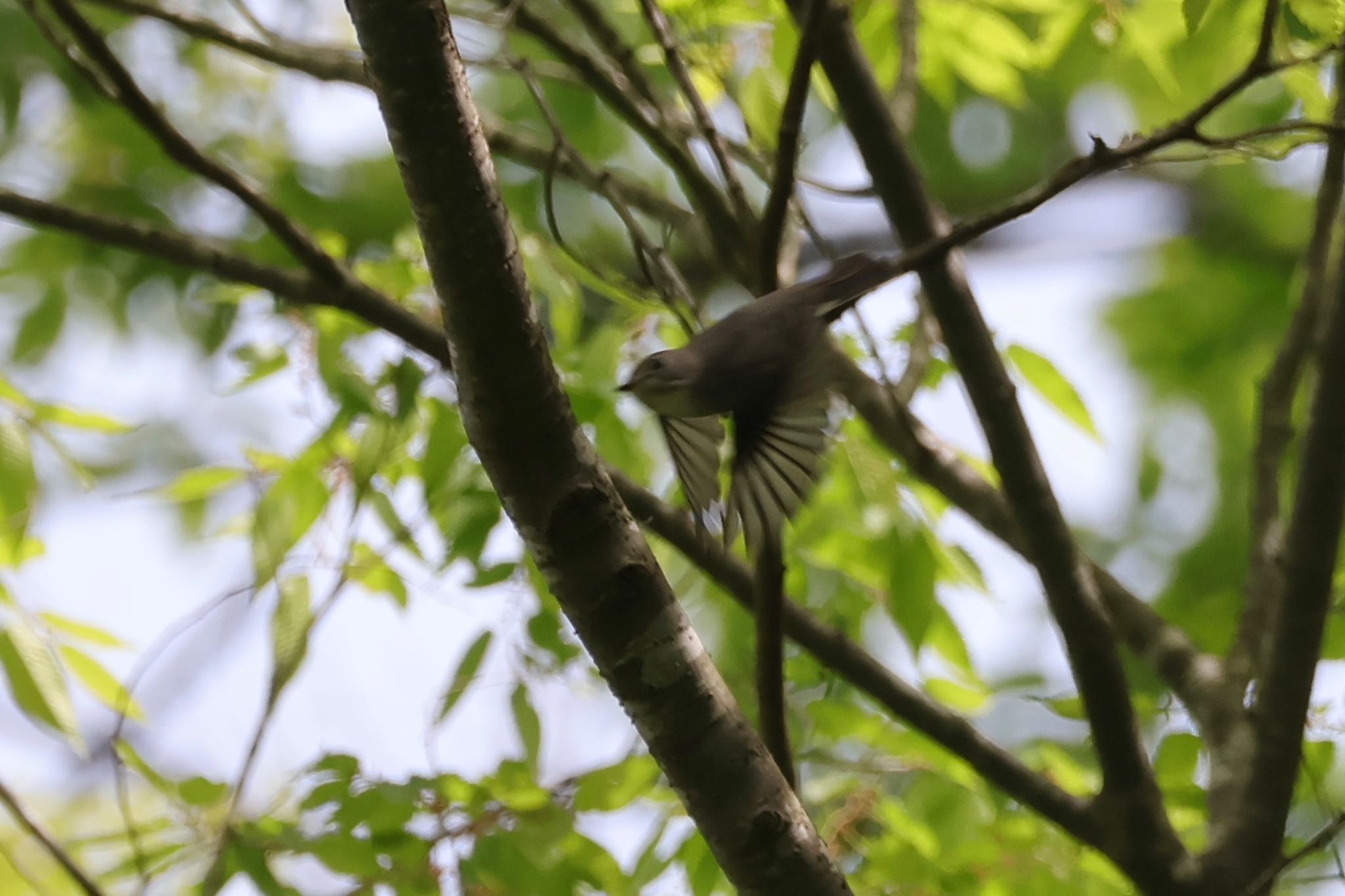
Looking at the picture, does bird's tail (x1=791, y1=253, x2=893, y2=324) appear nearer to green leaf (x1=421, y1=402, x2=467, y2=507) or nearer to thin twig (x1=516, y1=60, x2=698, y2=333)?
thin twig (x1=516, y1=60, x2=698, y2=333)

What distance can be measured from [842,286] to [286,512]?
0.83 meters

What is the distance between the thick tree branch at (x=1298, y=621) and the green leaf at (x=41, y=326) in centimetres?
229

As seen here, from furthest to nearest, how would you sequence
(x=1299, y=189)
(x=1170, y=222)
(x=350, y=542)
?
(x=1170, y=222)
(x=1299, y=189)
(x=350, y=542)

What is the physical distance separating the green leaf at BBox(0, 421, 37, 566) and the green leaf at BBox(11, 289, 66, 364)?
91 centimetres

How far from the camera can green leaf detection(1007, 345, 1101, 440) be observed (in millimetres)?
1957

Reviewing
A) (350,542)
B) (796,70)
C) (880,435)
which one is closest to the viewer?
(796,70)

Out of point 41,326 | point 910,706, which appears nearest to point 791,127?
point 910,706

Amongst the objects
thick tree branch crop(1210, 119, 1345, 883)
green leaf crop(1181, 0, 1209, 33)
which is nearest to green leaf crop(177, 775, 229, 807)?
thick tree branch crop(1210, 119, 1345, 883)

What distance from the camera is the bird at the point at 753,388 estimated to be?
151cm

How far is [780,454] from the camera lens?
A: 1521 millimetres

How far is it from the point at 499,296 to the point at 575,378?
0.77 meters

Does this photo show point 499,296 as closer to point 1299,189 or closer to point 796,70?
point 796,70

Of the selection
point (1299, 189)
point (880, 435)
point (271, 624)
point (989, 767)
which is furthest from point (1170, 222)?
point (271, 624)

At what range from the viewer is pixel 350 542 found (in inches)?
68.6
